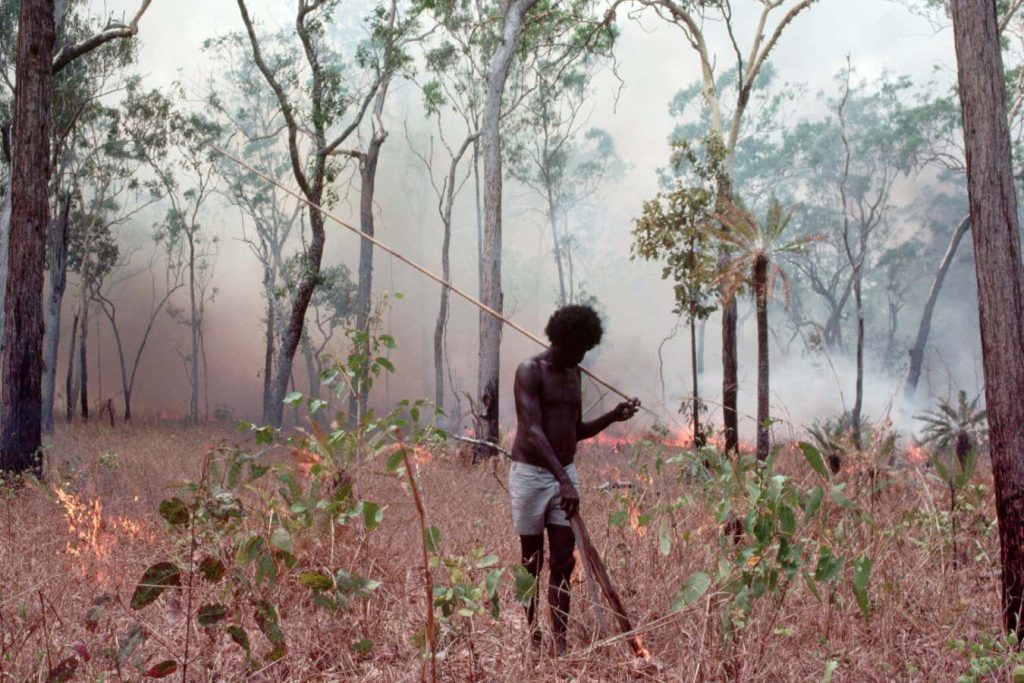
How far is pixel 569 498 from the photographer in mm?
4340

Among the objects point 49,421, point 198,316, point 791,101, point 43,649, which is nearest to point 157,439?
point 49,421

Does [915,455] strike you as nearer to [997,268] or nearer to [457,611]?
[997,268]

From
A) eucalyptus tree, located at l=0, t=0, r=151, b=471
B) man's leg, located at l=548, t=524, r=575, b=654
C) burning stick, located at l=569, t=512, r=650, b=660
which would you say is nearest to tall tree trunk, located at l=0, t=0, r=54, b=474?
eucalyptus tree, located at l=0, t=0, r=151, b=471

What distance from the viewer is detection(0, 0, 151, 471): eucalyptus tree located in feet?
35.2

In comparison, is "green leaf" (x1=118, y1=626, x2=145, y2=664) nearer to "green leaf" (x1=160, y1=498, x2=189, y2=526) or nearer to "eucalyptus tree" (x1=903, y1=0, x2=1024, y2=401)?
"green leaf" (x1=160, y1=498, x2=189, y2=526)

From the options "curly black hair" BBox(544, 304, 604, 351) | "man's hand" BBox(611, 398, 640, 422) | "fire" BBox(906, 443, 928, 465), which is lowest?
"fire" BBox(906, 443, 928, 465)

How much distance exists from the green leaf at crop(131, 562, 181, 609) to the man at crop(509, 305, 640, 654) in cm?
180

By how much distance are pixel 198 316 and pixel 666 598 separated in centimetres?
4171

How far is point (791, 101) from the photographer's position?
41.5 m

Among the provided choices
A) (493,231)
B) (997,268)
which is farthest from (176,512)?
(493,231)

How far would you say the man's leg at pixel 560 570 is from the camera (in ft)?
14.8

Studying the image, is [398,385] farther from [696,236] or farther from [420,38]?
[696,236]

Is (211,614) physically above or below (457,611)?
above

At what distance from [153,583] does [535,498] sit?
77.5 inches
